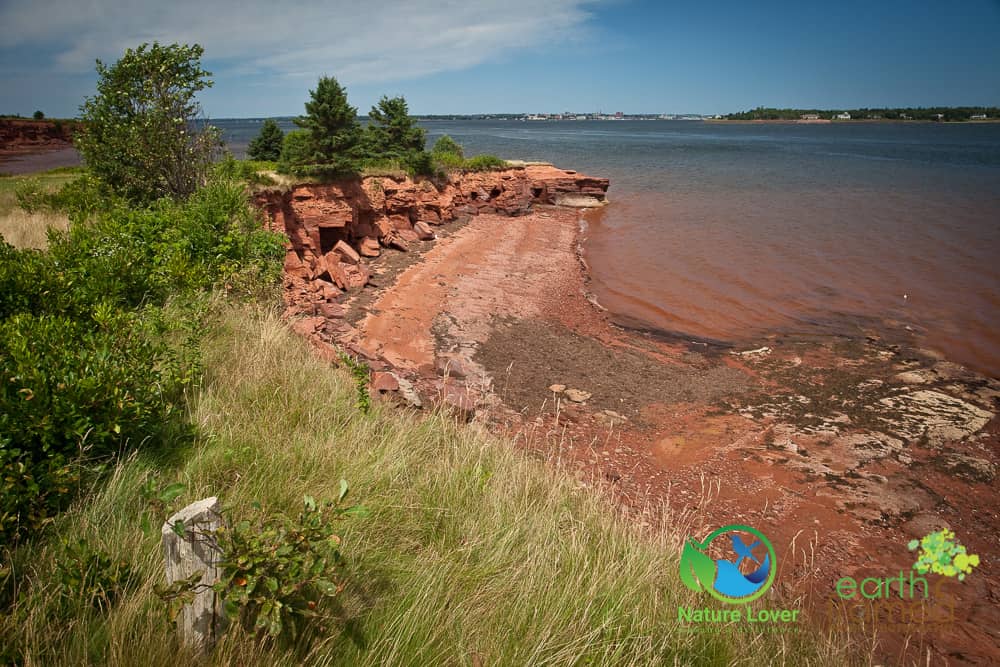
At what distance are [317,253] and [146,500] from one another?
14.0 m

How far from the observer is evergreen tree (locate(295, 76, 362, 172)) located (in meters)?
16.8

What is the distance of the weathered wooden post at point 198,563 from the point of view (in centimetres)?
205

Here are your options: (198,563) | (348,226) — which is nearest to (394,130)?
(348,226)

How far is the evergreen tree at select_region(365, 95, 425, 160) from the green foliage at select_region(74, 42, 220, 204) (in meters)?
12.3

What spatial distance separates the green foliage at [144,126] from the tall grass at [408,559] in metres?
8.70

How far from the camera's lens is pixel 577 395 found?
32.8 feet

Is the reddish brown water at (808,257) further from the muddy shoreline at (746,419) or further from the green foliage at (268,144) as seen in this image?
the green foliage at (268,144)

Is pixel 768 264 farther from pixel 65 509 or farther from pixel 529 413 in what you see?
pixel 65 509

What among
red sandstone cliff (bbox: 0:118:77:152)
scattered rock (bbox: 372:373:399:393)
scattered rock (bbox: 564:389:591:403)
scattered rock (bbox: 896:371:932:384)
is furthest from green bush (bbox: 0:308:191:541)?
red sandstone cliff (bbox: 0:118:77:152)

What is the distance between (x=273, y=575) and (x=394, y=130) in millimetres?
24081

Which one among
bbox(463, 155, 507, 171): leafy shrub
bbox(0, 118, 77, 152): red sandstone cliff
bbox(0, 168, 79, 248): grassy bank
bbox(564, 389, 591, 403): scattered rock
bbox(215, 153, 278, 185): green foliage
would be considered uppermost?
bbox(0, 118, 77, 152): red sandstone cliff

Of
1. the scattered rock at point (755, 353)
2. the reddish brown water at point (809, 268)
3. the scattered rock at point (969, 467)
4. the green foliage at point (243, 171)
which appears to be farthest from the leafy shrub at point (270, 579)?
the reddish brown water at point (809, 268)

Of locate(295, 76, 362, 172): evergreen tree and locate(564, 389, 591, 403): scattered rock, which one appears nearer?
locate(564, 389, 591, 403): scattered rock

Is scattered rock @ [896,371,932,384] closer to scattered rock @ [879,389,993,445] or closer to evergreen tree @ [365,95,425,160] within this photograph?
scattered rock @ [879,389,993,445]
